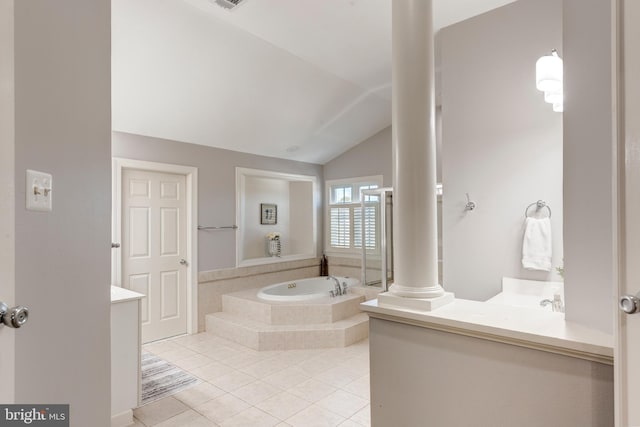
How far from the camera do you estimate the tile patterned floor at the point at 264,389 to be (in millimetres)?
2270

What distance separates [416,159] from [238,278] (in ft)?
11.9

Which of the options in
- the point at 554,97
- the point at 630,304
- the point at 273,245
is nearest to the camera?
the point at 630,304

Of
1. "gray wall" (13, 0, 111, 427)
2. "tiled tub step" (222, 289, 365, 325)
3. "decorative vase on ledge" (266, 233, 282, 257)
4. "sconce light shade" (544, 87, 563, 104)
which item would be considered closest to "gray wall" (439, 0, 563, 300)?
"sconce light shade" (544, 87, 563, 104)

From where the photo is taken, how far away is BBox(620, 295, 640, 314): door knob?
73 centimetres

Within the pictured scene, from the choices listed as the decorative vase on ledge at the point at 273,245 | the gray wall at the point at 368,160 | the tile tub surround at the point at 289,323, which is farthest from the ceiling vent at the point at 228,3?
the decorative vase on ledge at the point at 273,245

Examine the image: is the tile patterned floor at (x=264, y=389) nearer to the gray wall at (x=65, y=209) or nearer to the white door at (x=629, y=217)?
the gray wall at (x=65, y=209)

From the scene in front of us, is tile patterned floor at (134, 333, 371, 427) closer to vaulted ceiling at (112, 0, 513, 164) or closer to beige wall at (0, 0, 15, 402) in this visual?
beige wall at (0, 0, 15, 402)

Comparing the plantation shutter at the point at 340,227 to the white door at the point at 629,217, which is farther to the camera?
the plantation shutter at the point at 340,227

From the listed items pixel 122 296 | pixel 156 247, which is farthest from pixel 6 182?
pixel 156 247

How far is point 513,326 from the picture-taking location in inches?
44.8

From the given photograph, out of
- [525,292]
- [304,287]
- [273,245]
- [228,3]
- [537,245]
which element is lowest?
[304,287]

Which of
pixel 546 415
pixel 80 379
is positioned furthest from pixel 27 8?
pixel 546 415

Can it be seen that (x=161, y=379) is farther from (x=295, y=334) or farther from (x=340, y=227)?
(x=340, y=227)

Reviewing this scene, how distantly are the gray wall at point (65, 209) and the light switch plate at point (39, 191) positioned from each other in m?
0.02
